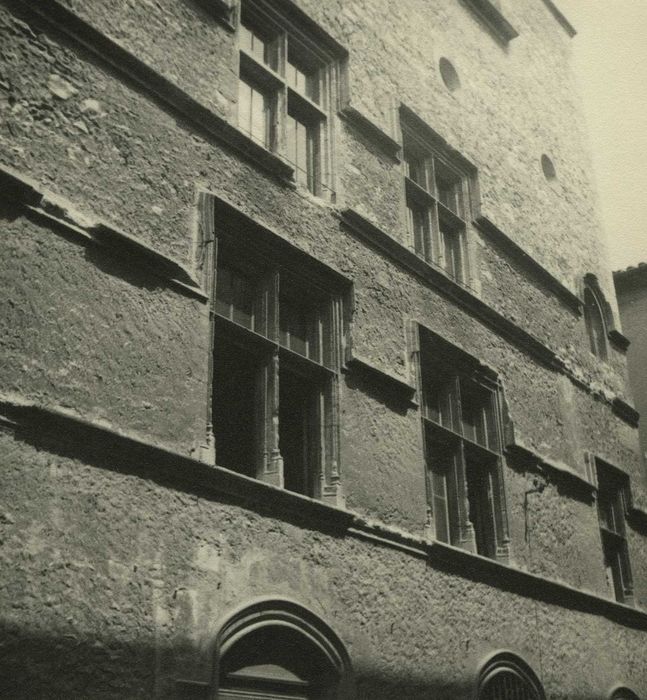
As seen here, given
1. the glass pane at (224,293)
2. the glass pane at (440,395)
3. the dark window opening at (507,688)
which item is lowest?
the dark window opening at (507,688)

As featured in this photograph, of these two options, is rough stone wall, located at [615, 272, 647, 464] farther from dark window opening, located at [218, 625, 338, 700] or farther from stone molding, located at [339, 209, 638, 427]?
dark window opening, located at [218, 625, 338, 700]

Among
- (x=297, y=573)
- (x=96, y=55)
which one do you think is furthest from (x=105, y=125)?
(x=297, y=573)

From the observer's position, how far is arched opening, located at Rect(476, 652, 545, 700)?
24.1ft

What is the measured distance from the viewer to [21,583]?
175 inches

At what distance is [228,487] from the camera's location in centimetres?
564

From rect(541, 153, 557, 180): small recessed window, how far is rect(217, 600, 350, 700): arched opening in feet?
25.3

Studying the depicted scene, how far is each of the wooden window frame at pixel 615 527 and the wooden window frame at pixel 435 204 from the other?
9.61ft

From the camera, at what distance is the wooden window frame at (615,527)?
10.3 meters

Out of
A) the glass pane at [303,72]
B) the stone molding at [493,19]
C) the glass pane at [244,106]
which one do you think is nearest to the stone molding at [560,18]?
the stone molding at [493,19]

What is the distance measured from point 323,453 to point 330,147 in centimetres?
272

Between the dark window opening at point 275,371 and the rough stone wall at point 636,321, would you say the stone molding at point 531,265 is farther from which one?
the rough stone wall at point 636,321

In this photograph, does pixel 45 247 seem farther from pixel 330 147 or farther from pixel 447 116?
pixel 447 116

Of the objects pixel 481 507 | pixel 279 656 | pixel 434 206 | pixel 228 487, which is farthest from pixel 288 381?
pixel 434 206

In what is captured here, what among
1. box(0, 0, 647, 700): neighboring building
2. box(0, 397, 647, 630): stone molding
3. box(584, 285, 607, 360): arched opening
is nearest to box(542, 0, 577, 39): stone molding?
box(0, 0, 647, 700): neighboring building
